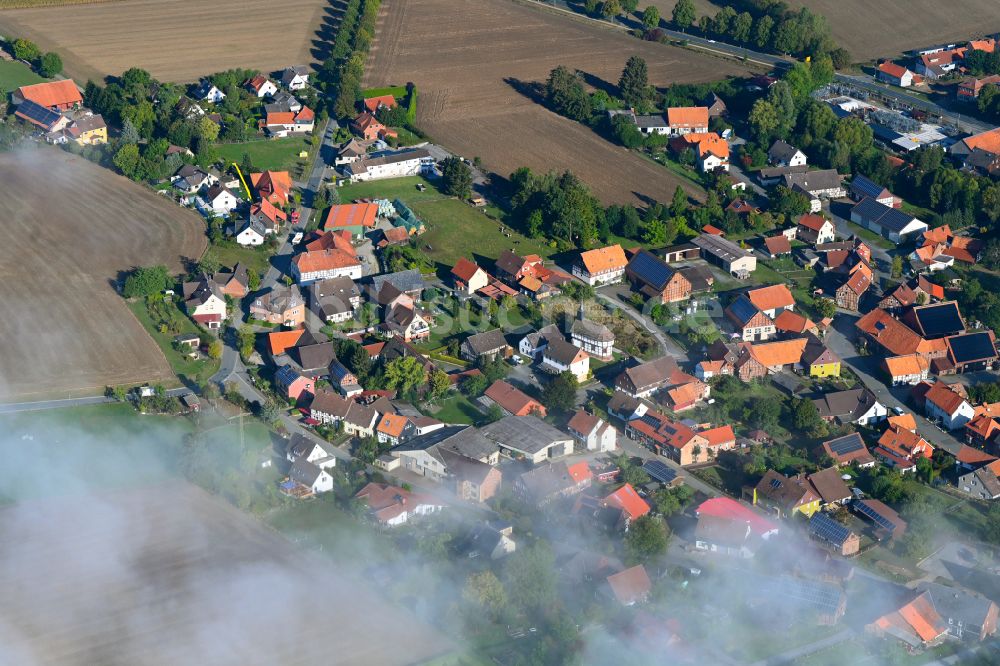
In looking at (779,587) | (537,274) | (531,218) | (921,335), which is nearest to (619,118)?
(531,218)

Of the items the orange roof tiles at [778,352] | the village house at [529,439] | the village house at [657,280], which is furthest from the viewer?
the village house at [657,280]

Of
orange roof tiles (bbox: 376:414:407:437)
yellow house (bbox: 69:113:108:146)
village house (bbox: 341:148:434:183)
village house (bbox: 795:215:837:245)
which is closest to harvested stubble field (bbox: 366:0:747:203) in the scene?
village house (bbox: 341:148:434:183)

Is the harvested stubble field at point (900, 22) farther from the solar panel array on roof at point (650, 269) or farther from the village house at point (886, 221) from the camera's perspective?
the solar panel array on roof at point (650, 269)

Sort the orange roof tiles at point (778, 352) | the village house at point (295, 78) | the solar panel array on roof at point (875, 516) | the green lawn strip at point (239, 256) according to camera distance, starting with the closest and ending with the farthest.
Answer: the solar panel array on roof at point (875, 516) → the orange roof tiles at point (778, 352) → the green lawn strip at point (239, 256) → the village house at point (295, 78)

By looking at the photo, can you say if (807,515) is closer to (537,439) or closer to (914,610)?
(914,610)

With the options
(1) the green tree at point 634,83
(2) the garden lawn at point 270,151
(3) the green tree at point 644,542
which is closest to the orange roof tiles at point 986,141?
(1) the green tree at point 634,83
